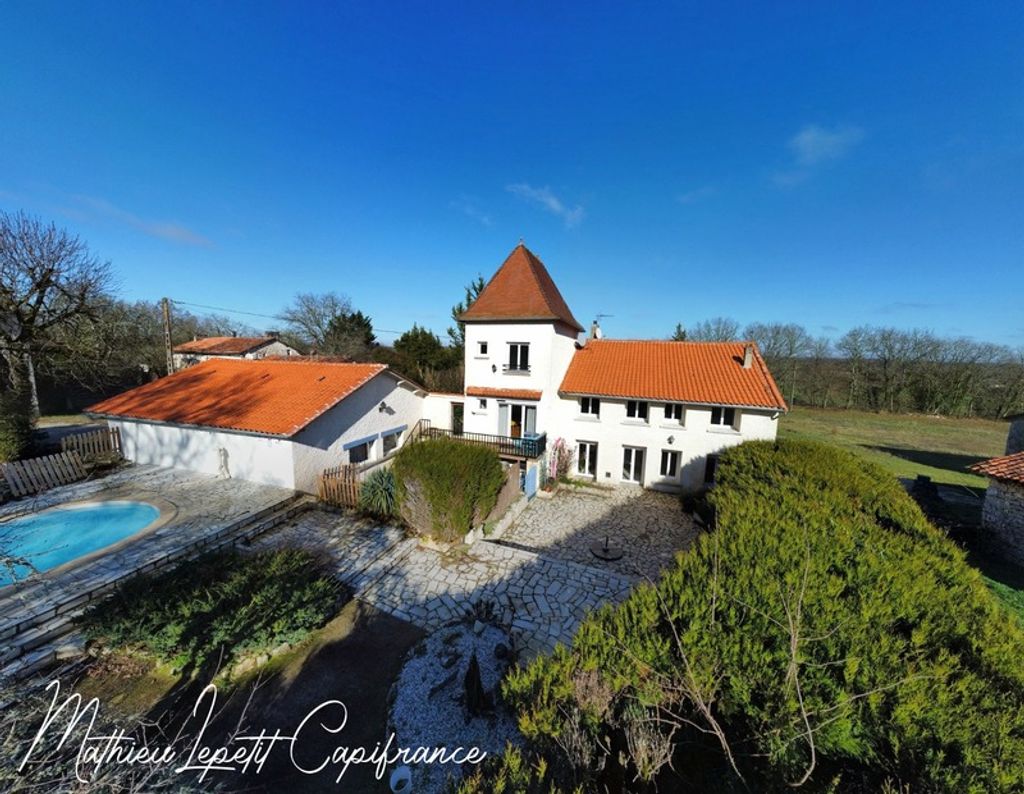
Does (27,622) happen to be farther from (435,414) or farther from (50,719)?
(435,414)

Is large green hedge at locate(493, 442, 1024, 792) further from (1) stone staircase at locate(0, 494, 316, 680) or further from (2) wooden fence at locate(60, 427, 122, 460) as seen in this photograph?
(2) wooden fence at locate(60, 427, 122, 460)

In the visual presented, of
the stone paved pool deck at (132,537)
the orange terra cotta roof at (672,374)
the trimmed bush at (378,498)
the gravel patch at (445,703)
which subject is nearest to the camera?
the gravel patch at (445,703)

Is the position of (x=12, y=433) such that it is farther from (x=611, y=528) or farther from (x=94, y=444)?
(x=611, y=528)

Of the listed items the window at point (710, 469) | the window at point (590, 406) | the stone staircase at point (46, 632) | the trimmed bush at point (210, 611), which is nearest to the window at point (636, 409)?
the window at point (590, 406)

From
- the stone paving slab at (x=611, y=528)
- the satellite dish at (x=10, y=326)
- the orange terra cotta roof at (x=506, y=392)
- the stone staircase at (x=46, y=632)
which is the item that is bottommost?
the stone paving slab at (x=611, y=528)

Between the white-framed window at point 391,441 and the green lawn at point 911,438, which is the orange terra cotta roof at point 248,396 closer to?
the white-framed window at point 391,441

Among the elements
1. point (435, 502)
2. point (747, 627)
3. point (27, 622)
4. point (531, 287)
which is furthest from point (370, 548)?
point (531, 287)
